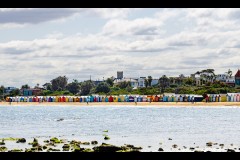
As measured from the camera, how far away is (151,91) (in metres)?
140

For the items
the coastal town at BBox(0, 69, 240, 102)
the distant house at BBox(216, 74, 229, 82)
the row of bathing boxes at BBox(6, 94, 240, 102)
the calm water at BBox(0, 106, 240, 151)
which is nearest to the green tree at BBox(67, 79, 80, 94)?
the coastal town at BBox(0, 69, 240, 102)

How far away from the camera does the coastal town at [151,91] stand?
117 meters

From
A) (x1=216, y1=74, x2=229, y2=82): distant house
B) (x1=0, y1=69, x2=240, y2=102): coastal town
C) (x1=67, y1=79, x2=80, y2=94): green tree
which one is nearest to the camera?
(x1=0, y1=69, x2=240, y2=102): coastal town

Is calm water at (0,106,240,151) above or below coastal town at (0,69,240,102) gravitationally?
below

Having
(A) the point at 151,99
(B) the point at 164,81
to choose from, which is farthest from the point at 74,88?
(A) the point at 151,99

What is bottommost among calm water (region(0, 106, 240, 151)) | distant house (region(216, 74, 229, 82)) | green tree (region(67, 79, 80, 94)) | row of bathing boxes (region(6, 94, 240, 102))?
calm water (region(0, 106, 240, 151))

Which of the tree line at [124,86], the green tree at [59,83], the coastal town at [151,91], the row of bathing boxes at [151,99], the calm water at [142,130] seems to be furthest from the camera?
the green tree at [59,83]

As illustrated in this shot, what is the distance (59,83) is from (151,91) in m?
58.0

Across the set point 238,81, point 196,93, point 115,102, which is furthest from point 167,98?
point 238,81

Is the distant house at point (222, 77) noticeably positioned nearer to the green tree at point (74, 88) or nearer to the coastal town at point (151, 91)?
the coastal town at point (151, 91)

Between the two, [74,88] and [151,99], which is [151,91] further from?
[74,88]

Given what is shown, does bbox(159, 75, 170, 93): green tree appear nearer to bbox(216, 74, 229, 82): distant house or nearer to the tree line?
the tree line

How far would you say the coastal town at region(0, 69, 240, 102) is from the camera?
4619 inches

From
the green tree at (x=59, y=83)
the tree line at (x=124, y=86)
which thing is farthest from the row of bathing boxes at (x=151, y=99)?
the green tree at (x=59, y=83)
